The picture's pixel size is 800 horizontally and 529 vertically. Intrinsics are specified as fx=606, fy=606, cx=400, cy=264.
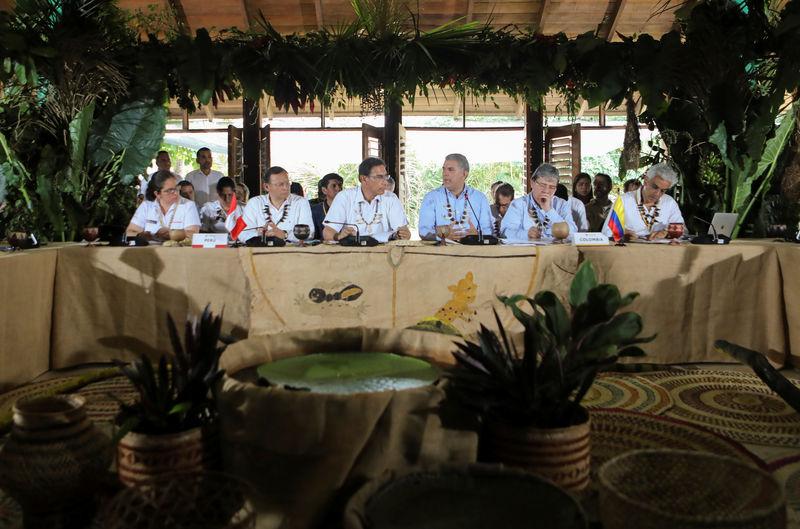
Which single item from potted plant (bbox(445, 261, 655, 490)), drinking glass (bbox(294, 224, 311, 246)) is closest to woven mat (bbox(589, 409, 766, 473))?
potted plant (bbox(445, 261, 655, 490))

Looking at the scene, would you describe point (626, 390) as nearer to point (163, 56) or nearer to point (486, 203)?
point (486, 203)

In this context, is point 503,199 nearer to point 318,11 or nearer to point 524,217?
point 524,217

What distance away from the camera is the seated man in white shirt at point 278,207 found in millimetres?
4750

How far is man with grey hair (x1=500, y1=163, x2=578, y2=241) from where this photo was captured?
171 inches

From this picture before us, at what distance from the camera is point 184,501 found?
4.50 ft

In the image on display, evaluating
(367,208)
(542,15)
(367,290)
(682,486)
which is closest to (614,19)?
(542,15)

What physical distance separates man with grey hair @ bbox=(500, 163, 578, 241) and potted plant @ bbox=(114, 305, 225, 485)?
306 cm

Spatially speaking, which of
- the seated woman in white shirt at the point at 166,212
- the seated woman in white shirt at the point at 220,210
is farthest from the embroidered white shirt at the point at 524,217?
the seated woman in white shirt at the point at 220,210

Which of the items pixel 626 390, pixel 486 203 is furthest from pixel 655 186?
pixel 626 390

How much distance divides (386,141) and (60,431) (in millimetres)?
7965

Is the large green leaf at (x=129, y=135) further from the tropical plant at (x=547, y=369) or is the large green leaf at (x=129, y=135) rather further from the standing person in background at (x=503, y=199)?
the tropical plant at (x=547, y=369)

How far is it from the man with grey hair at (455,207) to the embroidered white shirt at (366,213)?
226 millimetres

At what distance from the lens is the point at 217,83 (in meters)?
4.94

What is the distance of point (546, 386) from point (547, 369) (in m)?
0.09
